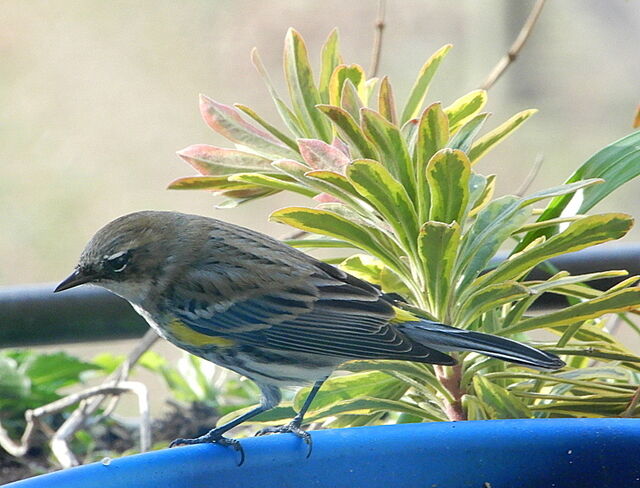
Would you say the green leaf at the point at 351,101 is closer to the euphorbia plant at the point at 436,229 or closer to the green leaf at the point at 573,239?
the euphorbia plant at the point at 436,229

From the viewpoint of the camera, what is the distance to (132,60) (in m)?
6.54

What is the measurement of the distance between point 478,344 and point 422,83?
0.60 meters

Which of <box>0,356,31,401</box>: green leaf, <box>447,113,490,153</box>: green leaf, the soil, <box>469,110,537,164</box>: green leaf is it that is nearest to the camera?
<box>447,113,490,153</box>: green leaf

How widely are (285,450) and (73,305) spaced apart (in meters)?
1.03

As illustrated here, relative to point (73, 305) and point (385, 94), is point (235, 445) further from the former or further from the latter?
point (73, 305)

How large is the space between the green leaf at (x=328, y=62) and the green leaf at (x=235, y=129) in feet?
0.45

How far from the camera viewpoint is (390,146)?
5.42ft

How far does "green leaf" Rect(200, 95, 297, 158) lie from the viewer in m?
1.91

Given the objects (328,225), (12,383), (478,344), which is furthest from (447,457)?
(12,383)

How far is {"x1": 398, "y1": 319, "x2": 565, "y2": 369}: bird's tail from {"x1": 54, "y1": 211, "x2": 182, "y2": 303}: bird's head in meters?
0.51

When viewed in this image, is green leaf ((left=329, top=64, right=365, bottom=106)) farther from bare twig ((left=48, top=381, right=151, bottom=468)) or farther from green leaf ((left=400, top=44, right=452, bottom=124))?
bare twig ((left=48, top=381, right=151, bottom=468))

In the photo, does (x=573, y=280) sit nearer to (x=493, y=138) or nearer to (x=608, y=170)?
(x=608, y=170)

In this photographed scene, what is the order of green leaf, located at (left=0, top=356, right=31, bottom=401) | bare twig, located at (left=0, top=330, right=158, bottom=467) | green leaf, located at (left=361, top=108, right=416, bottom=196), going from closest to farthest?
green leaf, located at (left=361, top=108, right=416, bottom=196)
bare twig, located at (left=0, top=330, right=158, bottom=467)
green leaf, located at (left=0, top=356, right=31, bottom=401)

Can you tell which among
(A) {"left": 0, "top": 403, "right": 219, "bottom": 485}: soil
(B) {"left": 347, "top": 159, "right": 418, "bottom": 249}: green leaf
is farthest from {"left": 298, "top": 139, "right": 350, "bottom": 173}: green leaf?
(A) {"left": 0, "top": 403, "right": 219, "bottom": 485}: soil
